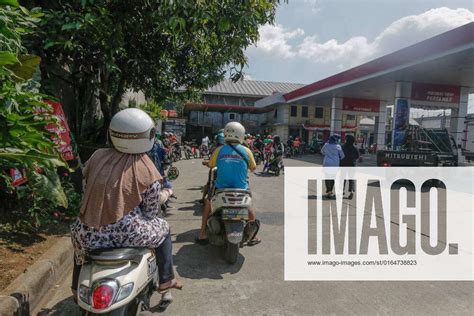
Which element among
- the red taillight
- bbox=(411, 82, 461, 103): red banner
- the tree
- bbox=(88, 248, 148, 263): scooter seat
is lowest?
the red taillight

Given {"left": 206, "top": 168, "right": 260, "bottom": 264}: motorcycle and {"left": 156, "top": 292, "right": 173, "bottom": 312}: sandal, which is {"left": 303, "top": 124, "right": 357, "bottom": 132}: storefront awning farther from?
{"left": 156, "top": 292, "right": 173, "bottom": 312}: sandal

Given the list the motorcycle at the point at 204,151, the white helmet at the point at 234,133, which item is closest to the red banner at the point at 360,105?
the motorcycle at the point at 204,151

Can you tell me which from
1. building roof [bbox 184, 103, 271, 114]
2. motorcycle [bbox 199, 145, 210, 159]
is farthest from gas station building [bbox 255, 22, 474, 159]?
building roof [bbox 184, 103, 271, 114]

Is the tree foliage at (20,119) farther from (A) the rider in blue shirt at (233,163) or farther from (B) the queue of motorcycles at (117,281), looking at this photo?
(A) the rider in blue shirt at (233,163)

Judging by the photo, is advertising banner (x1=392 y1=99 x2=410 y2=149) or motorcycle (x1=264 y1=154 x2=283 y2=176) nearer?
motorcycle (x1=264 y1=154 x2=283 y2=176)

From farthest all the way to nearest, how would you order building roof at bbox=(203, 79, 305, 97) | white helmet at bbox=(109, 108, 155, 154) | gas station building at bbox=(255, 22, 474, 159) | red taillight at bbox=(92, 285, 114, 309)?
building roof at bbox=(203, 79, 305, 97) → gas station building at bbox=(255, 22, 474, 159) → white helmet at bbox=(109, 108, 155, 154) → red taillight at bbox=(92, 285, 114, 309)

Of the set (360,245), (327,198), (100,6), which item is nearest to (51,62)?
(100,6)

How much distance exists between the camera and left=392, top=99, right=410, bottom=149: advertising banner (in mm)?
15914

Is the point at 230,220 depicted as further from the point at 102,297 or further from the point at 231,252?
the point at 102,297

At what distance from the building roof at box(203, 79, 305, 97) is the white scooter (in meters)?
37.1

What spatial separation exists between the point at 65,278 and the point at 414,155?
10265 millimetres

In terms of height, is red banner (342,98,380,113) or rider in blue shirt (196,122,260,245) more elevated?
red banner (342,98,380,113)

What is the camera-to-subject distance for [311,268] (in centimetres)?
414

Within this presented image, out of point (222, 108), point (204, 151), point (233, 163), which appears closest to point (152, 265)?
point (233, 163)
